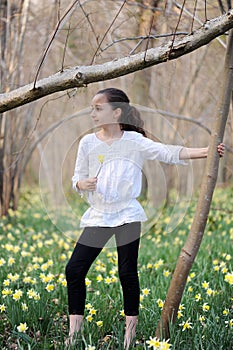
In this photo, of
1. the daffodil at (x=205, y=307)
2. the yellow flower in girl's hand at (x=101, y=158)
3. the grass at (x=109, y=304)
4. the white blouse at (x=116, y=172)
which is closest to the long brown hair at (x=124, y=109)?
the white blouse at (x=116, y=172)

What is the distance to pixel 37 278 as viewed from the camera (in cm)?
406

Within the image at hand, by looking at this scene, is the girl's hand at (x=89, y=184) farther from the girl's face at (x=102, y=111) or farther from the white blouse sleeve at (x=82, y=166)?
the girl's face at (x=102, y=111)

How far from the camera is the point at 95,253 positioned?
2.99 m

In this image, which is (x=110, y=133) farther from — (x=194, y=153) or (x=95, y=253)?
(x=95, y=253)

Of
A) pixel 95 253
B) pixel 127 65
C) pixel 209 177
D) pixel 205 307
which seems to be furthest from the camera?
pixel 205 307

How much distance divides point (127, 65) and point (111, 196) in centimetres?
73

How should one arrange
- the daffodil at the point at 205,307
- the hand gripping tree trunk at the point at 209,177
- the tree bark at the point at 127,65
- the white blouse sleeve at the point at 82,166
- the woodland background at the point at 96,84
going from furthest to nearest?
the woodland background at the point at 96,84, the daffodil at the point at 205,307, the white blouse sleeve at the point at 82,166, the hand gripping tree trunk at the point at 209,177, the tree bark at the point at 127,65

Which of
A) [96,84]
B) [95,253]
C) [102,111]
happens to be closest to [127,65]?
[102,111]

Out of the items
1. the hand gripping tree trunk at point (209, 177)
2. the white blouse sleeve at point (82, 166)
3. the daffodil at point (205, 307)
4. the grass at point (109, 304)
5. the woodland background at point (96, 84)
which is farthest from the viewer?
the woodland background at point (96, 84)

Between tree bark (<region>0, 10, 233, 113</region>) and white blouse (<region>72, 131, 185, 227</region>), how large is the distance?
0.55 meters

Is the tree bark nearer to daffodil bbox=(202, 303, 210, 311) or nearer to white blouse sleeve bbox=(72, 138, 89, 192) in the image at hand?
white blouse sleeve bbox=(72, 138, 89, 192)

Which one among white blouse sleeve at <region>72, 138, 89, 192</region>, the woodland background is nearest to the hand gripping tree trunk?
white blouse sleeve at <region>72, 138, 89, 192</region>

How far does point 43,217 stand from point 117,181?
583 centimetres

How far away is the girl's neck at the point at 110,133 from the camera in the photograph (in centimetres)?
304
